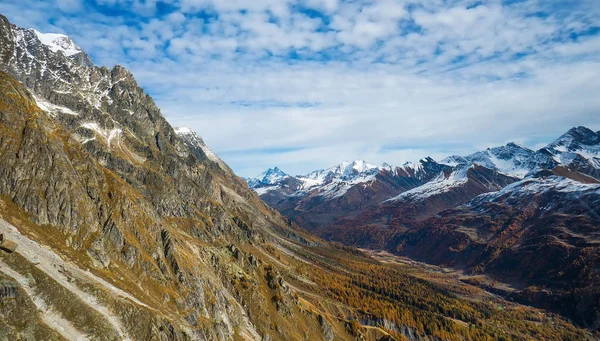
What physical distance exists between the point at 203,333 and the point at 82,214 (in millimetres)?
50538

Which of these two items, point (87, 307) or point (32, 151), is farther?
point (32, 151)

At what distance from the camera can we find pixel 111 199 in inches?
5000

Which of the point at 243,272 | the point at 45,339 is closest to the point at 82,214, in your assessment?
the point at 45,339

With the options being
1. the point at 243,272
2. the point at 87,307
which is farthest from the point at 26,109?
the point at 243,272

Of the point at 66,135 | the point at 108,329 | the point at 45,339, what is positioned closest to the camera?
the point at 45,339

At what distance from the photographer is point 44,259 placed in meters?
83.0

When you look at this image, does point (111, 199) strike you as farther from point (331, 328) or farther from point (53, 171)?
point (331, 328)

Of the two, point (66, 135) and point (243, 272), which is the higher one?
point (66, 135)

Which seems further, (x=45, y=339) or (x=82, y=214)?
(x=82, y=214)

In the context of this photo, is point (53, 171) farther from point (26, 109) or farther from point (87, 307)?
point (87, 307)

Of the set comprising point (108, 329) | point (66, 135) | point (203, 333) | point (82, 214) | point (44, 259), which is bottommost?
point (203, 333)

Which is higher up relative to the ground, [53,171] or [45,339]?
[53,171]

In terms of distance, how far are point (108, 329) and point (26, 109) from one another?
8581 cm

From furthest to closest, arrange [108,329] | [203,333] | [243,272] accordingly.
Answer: [243,272], [203,333], [108,329]
